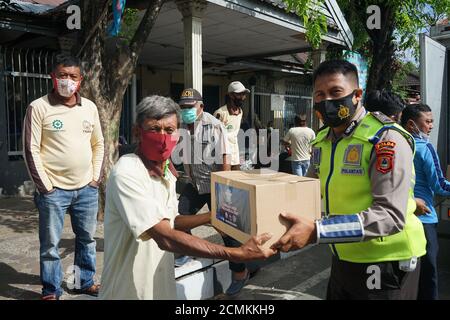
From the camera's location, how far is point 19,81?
7793mm

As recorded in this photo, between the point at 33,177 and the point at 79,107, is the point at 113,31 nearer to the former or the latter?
the point at 79,107

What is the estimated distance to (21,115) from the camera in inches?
318

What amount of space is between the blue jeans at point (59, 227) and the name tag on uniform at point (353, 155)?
92.4 inches

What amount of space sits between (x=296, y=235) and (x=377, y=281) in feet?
1.68

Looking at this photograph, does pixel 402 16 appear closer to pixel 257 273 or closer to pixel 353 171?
pixel 257 273

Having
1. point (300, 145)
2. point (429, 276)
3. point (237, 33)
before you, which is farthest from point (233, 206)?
point (237, 33)

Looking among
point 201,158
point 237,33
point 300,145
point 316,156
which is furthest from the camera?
point 237,33

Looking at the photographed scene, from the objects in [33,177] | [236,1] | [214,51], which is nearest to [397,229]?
[33,177]

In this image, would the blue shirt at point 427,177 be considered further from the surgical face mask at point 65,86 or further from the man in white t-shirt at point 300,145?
the man in white t-shirt at point 300,145

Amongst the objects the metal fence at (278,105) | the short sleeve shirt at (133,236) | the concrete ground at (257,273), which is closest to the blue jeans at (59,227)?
the concrete ground at (257,273)

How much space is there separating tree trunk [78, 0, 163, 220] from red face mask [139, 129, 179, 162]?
361 cm

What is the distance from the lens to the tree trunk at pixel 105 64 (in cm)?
508

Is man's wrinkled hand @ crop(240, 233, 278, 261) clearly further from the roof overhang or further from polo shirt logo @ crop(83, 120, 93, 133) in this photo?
the roof overhang

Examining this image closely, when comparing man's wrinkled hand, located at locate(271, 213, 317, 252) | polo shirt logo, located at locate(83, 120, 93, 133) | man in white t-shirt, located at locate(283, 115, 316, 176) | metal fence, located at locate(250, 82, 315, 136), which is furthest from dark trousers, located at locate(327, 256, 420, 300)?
metal fence, located at locate(250, 82, 315, 136)
